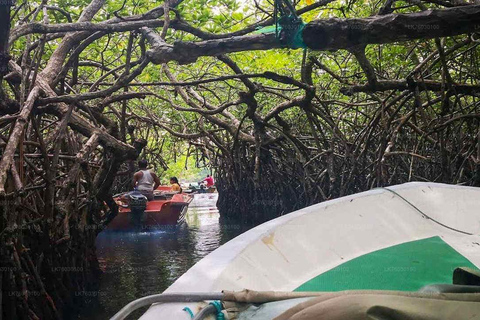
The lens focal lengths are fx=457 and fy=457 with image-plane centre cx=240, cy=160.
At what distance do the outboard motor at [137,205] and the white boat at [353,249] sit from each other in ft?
19.8

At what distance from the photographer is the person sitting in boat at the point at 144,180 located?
8828 mm

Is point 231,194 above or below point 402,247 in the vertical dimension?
below

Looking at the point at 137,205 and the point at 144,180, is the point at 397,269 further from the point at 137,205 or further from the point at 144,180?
the point at 144,180

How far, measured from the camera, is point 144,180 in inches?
351

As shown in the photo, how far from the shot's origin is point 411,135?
6.52 metres

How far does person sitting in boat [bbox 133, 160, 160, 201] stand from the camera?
8828 mm

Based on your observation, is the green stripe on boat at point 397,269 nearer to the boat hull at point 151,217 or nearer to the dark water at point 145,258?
the dark water at point 145,258

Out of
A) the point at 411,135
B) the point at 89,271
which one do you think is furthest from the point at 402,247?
the point at 411,135

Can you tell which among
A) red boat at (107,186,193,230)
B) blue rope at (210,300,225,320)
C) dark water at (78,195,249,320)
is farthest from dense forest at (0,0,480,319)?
red boat at (107,186,193,230)

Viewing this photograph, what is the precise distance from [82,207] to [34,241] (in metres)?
0.98

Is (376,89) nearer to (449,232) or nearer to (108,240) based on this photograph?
(449,232)

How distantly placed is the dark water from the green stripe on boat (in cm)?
267

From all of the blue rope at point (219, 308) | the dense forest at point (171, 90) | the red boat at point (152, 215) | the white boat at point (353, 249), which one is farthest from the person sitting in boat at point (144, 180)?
the blue rope at point (219, 308)

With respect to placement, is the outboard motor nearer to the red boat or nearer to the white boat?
the red boat
